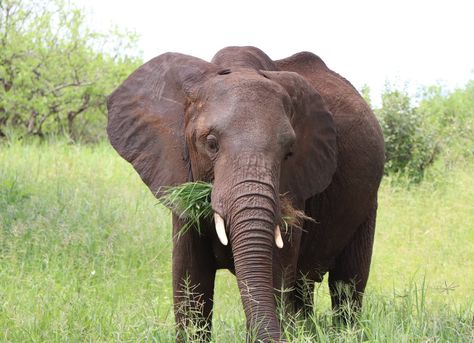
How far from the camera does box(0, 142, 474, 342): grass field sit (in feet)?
17.0

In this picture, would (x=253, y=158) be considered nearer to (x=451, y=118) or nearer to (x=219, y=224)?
(x=219, y=224)

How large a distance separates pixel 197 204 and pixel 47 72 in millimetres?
11934

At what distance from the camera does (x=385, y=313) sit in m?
5.40

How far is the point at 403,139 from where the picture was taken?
14516mm

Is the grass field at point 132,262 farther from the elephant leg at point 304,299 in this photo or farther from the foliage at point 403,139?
the foliage at point 403,139

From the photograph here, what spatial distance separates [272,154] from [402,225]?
7.04m

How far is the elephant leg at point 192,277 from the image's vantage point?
5.01 metres

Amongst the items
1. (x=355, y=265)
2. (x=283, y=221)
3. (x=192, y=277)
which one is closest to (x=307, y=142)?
(x=283, y=221)

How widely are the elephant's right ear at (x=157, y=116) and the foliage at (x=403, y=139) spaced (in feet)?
31.0

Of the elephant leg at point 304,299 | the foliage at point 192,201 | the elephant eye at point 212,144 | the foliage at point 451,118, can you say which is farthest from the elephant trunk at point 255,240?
the foliage at point 451,118

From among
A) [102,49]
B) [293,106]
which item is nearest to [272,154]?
[293,106]

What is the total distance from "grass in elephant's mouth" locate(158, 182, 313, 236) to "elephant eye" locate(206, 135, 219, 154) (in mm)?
186

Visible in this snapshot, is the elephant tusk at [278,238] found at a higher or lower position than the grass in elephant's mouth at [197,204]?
lower

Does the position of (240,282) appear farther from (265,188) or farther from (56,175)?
(56,175)
